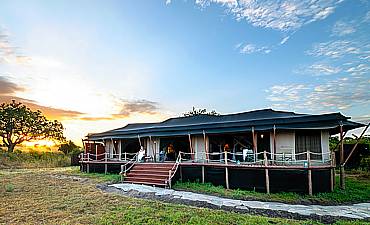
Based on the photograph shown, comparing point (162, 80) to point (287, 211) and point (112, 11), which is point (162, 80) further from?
point (287, 211)

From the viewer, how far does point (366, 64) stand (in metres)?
16.1

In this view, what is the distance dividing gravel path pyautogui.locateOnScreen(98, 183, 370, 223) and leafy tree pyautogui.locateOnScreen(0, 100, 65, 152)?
32.0m

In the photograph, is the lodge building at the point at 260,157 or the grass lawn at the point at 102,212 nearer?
the grass lawn at the point at 102,212

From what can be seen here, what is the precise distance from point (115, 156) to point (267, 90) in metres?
12.9

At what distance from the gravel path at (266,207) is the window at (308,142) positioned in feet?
12.7

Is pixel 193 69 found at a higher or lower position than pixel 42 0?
lower

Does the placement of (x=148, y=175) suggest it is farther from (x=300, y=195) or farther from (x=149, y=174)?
(x=300, y=195)

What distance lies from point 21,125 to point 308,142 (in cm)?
3707

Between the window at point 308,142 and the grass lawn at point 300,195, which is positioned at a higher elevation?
the window at point 308,142

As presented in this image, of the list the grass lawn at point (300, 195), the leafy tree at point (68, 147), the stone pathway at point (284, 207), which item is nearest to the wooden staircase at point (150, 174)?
the grass lawn at point (300, 195)

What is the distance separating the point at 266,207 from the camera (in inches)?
396

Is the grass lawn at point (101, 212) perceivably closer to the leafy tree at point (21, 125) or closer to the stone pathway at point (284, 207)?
the stone pathway at point (284, 207)

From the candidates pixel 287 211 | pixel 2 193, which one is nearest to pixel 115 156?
pixel 2 193

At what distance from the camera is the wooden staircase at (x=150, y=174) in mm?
15056
